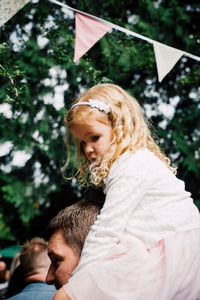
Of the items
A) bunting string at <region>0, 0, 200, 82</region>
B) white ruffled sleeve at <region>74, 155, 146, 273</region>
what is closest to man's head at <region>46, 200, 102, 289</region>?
white ruffled sleeve at <region>74, 155, 146, 273</region>

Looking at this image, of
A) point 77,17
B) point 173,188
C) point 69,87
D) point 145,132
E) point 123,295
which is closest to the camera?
point 123,295

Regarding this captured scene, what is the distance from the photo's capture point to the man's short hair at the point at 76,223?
1.60 m

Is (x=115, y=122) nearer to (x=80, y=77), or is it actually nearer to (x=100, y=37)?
(x=100, y=37)

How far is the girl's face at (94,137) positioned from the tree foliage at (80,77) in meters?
0.64

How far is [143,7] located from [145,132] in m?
1.78

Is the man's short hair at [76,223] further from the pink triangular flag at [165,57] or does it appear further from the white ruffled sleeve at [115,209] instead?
the pink triangular flag at [165,57]

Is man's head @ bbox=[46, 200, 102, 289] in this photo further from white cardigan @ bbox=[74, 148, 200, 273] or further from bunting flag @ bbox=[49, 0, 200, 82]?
bunting flag @ bbox=[49, 0, 200, 82]

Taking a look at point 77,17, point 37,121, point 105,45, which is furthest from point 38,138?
point 77,17

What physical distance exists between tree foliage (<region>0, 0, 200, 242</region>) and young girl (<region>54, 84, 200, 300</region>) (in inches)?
31.2

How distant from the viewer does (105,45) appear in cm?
272

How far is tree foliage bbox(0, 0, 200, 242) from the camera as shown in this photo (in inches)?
97.9

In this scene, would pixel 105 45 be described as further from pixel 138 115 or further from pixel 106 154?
pixel 106 154

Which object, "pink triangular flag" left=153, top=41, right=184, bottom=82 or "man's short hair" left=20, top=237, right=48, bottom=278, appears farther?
"man's short hair" left=20, top=237, right=48, bottom=278

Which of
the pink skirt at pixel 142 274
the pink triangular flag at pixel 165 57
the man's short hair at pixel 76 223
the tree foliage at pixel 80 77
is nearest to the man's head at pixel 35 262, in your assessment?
the tree foliage at pixel 80 77
